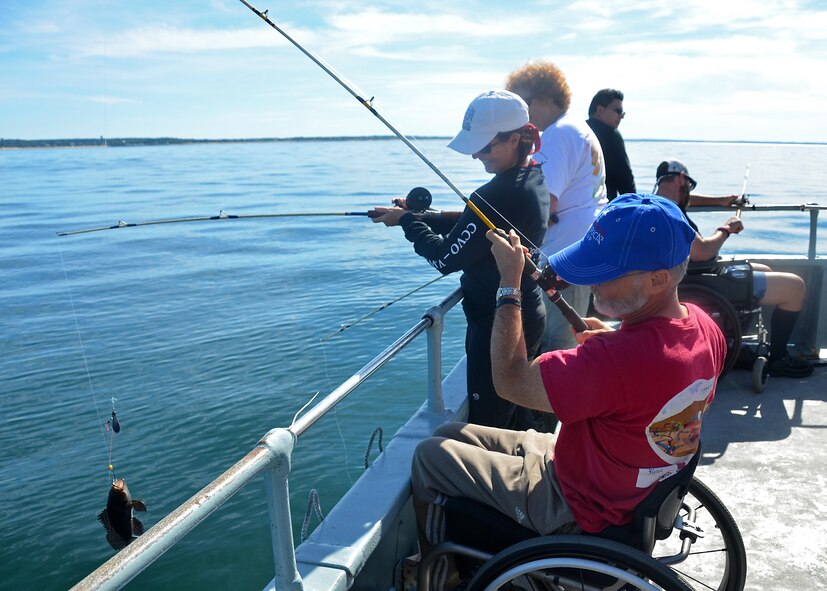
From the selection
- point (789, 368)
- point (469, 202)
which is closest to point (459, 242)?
point (469, 202)

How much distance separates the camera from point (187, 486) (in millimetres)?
5785

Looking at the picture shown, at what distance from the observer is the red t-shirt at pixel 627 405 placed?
167 centimetres

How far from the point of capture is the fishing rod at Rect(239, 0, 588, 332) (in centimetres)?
240

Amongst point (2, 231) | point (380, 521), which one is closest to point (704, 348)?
point (380, 521)

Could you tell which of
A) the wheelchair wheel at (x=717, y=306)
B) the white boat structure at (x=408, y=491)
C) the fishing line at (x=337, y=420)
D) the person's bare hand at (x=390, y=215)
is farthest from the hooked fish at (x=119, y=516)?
the wheelchair wheel at (x=717, y=306)

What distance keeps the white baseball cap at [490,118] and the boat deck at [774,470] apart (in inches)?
75.9

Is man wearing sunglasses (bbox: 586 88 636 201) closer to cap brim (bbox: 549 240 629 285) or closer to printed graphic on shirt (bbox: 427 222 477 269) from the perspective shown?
printed graphic on shirt (bbox: 427 222 477 269)

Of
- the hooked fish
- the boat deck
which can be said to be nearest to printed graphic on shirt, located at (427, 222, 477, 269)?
the boat deck

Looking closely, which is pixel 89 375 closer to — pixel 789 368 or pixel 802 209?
pixel 789 368

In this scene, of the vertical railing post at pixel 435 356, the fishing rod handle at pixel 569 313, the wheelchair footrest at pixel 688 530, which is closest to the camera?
the wheelchair footrest at pixel 688 530

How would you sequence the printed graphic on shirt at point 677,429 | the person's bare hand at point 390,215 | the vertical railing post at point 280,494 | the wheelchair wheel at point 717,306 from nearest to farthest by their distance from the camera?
the vertical railing post at point 280,494 < the printed graphic on shirt at point 677,429 < the person's bare hand at point 390,215 < the wheelchair wheel at point 717,306

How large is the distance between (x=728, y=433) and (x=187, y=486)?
14.1ft

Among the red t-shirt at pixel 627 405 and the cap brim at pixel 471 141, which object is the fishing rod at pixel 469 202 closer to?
the cap brim at pixel 471 141

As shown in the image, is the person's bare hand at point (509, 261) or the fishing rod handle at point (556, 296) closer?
the person's bare hand at point (509, 261)
